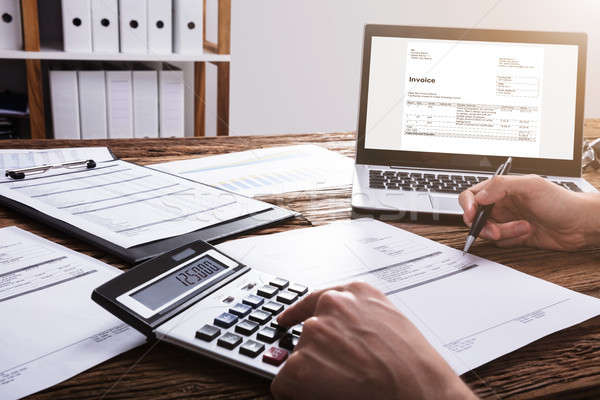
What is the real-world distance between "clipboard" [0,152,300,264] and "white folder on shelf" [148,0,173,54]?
1141 millimetres

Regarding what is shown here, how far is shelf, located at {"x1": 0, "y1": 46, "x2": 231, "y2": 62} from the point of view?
1.73 meters

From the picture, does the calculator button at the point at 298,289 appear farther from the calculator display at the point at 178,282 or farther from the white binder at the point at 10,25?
the white binder at the point at 10,25

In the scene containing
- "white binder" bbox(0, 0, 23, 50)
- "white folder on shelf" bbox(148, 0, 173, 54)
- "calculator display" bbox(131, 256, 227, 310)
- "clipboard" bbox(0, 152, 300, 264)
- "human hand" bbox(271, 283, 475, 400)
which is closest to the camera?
"human hand" bbox(271, 283, 475, 400)

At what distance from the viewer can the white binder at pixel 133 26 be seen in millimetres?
1779

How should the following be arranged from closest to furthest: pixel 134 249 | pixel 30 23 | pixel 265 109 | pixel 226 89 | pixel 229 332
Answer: pixel 229 332, pixel 134 249, pixel 30 23, pixel 226 89, pixel 265 109

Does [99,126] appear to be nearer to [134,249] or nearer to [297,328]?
[134,249]

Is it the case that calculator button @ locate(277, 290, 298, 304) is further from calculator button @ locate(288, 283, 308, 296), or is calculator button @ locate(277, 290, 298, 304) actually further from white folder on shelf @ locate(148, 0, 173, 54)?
white folder on shelf @ locate(148, 0, 173, 54)

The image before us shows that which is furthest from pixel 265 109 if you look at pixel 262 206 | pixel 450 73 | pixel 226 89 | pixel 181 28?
pixel 262 206

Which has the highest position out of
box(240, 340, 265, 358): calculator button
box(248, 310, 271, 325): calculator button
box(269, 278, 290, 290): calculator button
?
box(269, 278, 290, 290): calculator button

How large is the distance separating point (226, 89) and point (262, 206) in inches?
50.2

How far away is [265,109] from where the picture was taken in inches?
105

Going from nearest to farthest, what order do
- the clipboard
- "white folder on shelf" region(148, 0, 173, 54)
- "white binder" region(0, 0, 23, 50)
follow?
the clipboard, "white binder" region(0, 0, 23, 50), "white folder on shelf" region(148, 0, 173, 54)

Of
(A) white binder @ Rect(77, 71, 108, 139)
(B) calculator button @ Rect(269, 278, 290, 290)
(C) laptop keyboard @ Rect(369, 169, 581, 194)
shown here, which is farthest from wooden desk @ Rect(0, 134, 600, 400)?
(A) white binder @ Rect(77, 71, 108, 139)

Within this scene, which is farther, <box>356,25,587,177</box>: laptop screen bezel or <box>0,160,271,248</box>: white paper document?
<box>356,25,587,177</box>: laptop screen bezel
